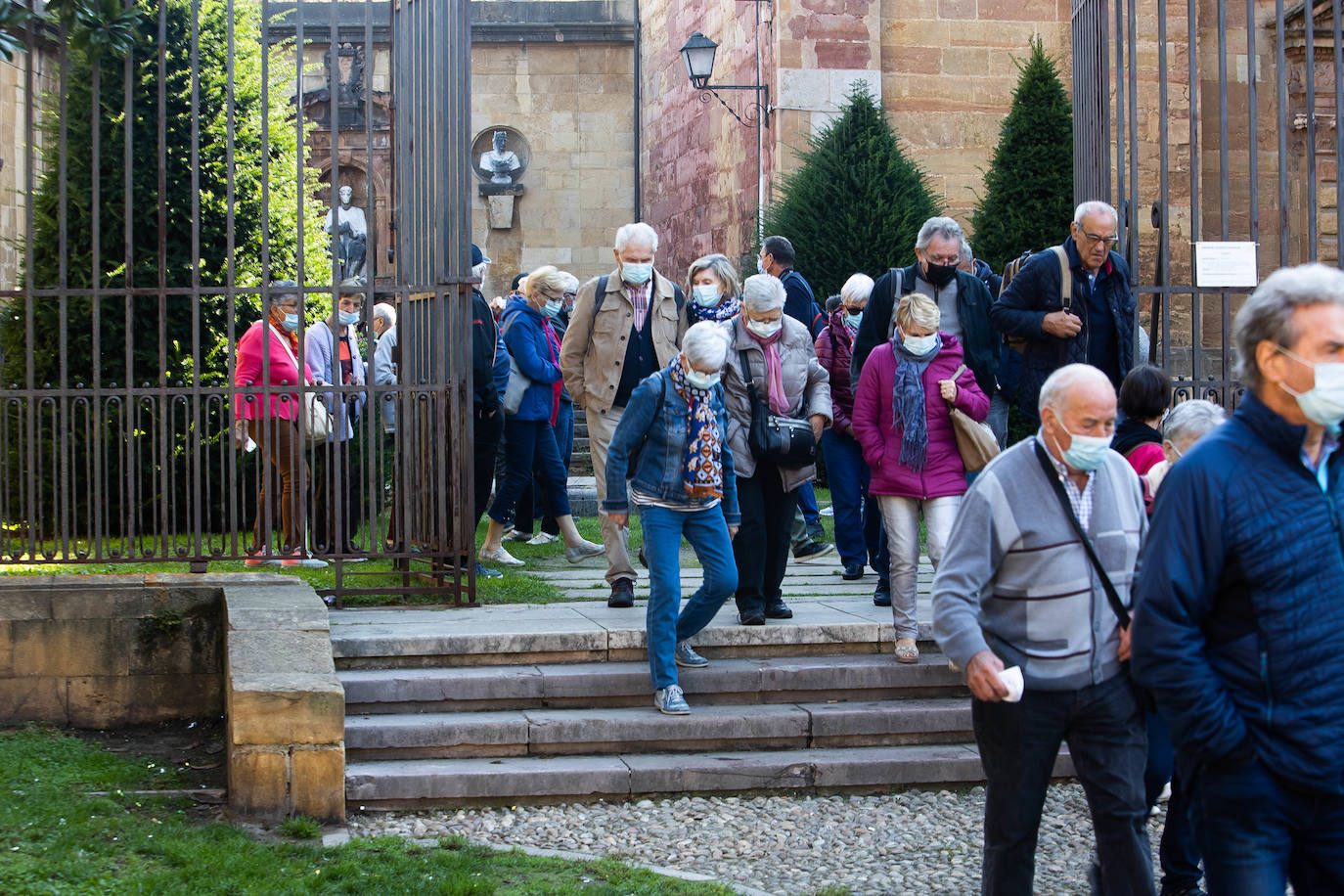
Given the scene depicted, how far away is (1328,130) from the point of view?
15211mm

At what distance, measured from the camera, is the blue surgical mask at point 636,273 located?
800cm

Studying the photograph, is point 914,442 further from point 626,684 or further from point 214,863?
point 214,863

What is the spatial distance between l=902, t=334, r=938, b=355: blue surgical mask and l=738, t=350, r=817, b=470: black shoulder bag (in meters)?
0.69

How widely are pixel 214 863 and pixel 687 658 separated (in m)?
2.58

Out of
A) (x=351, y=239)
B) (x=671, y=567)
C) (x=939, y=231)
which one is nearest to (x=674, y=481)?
(x=671, y=567)

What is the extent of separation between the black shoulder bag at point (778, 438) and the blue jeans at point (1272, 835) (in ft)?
13.7

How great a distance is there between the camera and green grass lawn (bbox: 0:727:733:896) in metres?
4.74

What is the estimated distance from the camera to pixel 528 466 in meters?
10.0

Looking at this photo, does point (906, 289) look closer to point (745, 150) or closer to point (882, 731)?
point (882, 731)

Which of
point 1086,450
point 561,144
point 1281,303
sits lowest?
point 1086,450

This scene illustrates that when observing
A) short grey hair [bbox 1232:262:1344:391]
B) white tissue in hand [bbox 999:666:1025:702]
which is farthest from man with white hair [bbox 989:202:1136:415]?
short grey hair [bbox 1232:262:1344:391]

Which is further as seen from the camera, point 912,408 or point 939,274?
point 939,274

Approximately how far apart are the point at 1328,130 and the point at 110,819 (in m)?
13.8

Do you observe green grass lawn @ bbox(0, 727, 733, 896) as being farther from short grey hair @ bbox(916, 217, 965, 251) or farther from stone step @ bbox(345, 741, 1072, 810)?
short grey hair @ bbox(916, 217, 965, 251)
